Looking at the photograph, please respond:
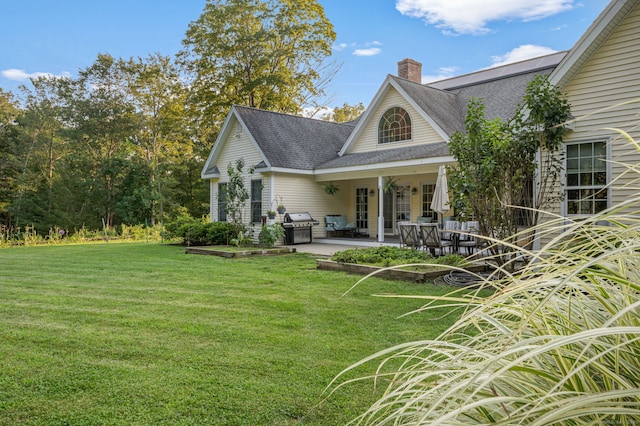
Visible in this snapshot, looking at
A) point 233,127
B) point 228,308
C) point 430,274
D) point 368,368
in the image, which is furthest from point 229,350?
point 233,127

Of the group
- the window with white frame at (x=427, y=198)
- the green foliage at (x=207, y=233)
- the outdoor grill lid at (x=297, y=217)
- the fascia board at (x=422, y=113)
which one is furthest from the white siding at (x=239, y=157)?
the window with white frame at (x=427, y=198)

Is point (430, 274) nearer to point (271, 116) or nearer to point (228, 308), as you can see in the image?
point (228, 308)

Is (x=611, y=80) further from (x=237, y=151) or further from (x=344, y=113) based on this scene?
(x=344, y=113)

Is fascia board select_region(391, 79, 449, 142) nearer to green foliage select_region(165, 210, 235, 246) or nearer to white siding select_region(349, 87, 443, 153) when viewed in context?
white siding select_region(349, 87, 443, 153)

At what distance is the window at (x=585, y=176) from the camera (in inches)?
314

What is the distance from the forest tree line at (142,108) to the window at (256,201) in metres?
9.19

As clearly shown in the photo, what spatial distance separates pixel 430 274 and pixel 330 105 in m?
21.4

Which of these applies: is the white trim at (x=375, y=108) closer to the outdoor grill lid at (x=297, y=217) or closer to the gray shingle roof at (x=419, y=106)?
the gray shingle roof at (x=419, y=106)

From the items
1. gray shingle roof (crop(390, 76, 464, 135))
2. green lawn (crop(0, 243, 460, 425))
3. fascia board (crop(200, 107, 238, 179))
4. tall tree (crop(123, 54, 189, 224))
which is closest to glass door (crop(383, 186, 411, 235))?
gray shingle roof (crop(390, 76, 464, 135))

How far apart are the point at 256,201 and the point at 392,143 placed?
5199mm

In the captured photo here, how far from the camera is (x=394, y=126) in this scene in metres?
14.7

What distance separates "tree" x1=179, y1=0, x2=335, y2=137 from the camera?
23.4 meters

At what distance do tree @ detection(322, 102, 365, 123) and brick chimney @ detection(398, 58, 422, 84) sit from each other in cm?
1356

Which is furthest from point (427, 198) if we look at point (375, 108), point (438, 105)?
point (375, 108)
